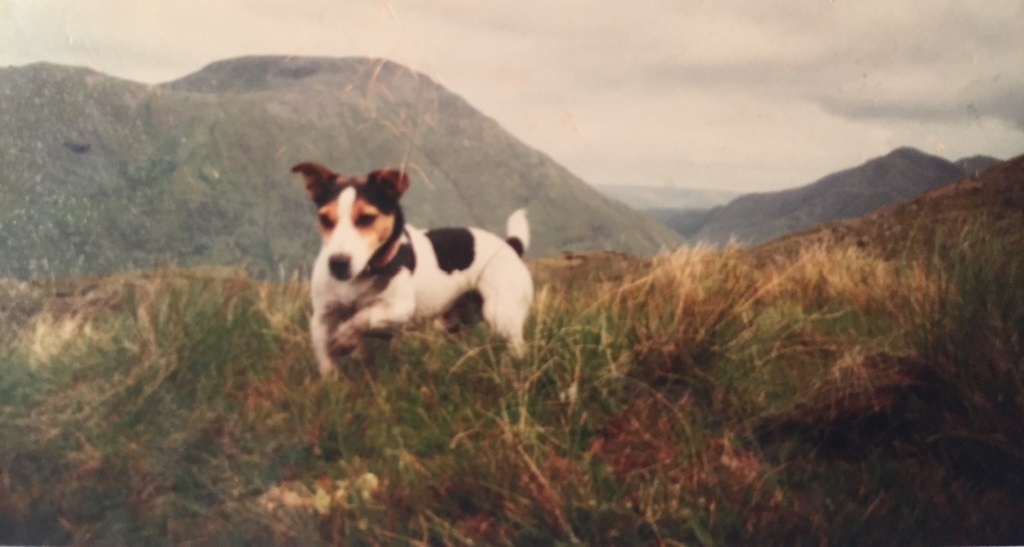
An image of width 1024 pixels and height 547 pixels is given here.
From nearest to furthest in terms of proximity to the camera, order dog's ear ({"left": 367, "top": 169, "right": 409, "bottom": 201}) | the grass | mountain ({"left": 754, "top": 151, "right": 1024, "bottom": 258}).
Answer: the grass
dog's ear ({"left": 367, "top": 169, "right": 409, "bottom": 201})
mountain ({"left": 754, "top": 151, "right": 1024, "bottom": 258})

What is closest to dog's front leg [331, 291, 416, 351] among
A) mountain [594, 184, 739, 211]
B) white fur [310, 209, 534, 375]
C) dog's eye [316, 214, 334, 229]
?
white fur [310, 209, 534, 375]

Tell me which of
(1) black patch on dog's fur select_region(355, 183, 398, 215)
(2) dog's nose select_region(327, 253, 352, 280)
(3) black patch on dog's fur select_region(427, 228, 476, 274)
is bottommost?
(2) dog's nose select_region(327, 253, 352, 280)

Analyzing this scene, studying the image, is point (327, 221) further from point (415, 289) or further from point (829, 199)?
point (829, 199)

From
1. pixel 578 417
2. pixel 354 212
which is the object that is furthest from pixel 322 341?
pixel 578 417

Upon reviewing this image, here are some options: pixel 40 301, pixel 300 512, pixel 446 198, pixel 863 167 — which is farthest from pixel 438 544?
pixel 863 167

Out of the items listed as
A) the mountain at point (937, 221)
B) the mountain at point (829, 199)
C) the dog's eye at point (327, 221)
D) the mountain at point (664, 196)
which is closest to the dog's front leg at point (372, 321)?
the dog's eye at point (327, 221)

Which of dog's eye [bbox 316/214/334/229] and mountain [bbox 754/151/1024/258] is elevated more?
Result: mountain [bbox 754/151/1024/258]

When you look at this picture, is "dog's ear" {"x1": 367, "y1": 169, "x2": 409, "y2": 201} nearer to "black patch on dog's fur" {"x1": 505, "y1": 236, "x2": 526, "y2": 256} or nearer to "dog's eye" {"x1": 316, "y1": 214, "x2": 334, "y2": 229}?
"dog's eye" {"x1": 316, "y1": 214, "x2": 334, "y2": 229}
